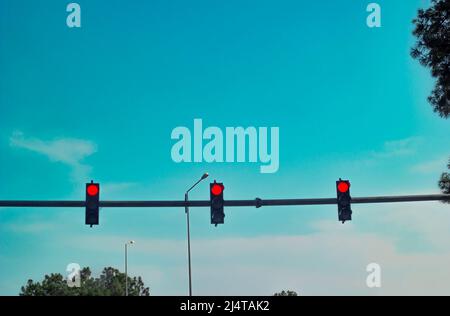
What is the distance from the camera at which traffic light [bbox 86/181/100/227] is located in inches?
672

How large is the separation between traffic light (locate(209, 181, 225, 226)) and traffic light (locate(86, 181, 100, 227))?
354 cm

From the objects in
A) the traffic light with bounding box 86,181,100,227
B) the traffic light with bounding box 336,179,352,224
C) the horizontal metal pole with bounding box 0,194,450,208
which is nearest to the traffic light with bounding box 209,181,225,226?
the horizontal metal pole with bounding box 0,194,450,208

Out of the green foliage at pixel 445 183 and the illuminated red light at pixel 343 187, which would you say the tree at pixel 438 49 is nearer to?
the green foliage at pixel 445 183

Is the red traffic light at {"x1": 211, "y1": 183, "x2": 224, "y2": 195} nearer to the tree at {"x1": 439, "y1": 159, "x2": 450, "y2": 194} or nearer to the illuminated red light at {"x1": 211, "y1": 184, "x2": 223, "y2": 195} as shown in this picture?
the illuminated red light at {"x1": 211, "y1": 184, "x2": 223, "y2": 195}

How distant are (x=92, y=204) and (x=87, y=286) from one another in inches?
4327

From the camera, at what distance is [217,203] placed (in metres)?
17.6

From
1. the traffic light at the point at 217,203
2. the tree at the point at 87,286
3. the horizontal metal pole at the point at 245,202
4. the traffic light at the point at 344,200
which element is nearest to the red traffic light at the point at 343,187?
the traffic light at the point at 344,200

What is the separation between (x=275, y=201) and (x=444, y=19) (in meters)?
11.3

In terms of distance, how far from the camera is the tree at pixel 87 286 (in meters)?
110
